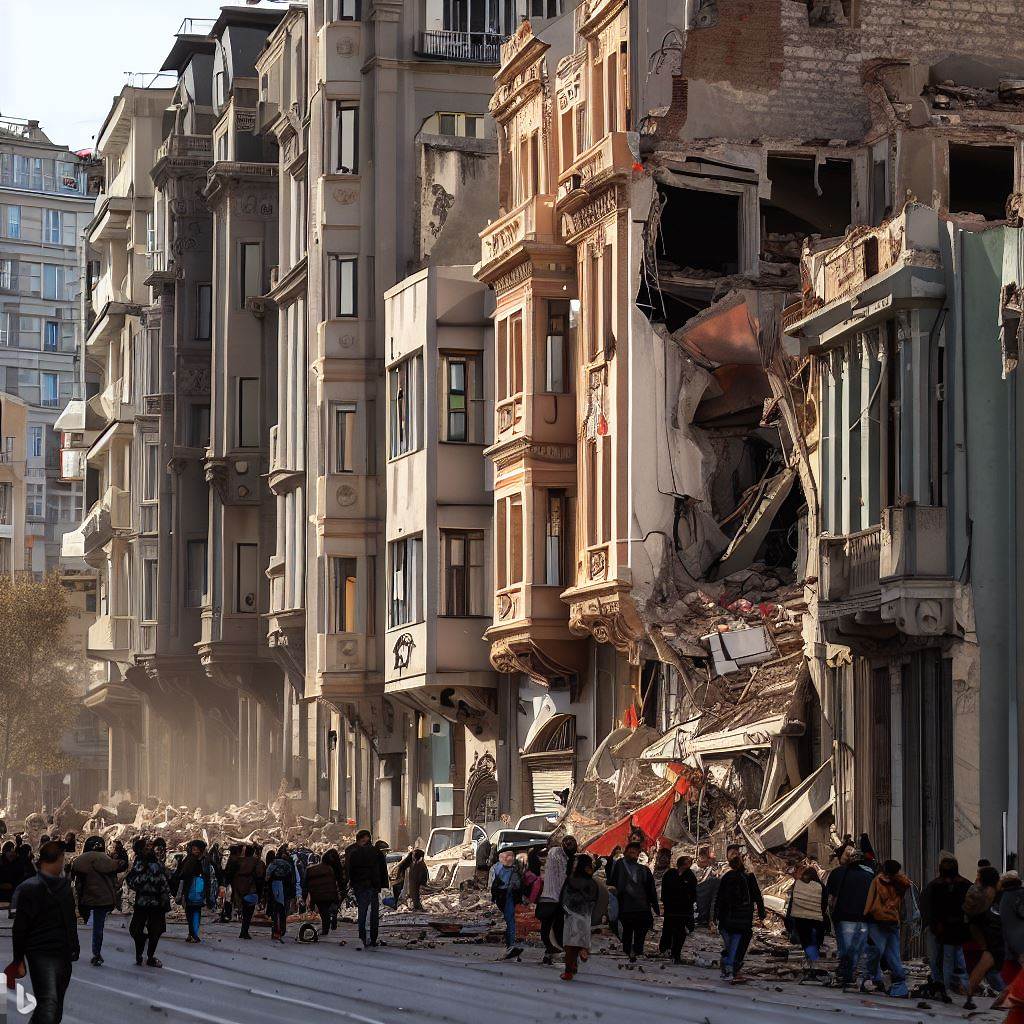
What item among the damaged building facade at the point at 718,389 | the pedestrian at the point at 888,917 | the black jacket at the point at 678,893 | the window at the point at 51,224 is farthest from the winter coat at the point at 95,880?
the window at the point at 51,224

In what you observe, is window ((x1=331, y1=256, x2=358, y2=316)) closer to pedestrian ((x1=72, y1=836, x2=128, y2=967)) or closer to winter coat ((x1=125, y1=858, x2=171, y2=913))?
pedestrian ((x1=72, y1=836, x2=128, y2=967))

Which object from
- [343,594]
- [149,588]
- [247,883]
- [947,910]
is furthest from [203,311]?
[947,910]

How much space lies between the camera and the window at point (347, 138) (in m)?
54.9

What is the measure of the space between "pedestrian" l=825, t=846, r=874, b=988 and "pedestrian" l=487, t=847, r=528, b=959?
528cm

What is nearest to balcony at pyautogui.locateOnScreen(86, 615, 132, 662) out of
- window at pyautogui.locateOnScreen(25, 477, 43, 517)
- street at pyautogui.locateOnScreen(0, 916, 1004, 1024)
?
street at pyautogui.locateOnScreen(0, 916, 1004, 1024)

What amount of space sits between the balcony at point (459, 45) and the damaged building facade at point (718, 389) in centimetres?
680

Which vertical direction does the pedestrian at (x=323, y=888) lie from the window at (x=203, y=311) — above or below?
below

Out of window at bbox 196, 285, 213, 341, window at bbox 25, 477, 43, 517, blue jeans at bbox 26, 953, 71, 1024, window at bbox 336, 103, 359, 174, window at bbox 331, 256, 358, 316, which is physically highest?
window at bbox 336, 103, 359, 174

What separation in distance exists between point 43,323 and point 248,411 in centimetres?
7074

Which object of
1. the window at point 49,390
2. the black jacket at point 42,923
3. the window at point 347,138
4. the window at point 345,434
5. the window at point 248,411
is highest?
the window at point 49,390

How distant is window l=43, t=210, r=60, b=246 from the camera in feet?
446

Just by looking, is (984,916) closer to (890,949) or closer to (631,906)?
(890,949)

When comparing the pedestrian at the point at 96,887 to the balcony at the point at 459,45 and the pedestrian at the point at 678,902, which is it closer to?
the pedestrian at the point at 678,902

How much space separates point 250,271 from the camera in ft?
219
